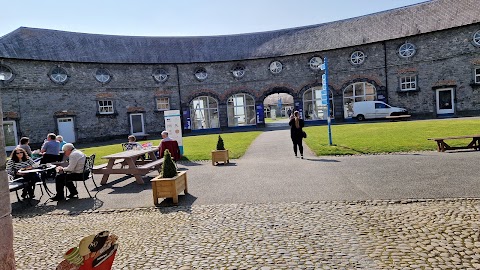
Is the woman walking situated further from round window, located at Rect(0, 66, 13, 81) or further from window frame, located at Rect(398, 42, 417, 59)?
round window, located at Rect(0, 66, 13, 81)

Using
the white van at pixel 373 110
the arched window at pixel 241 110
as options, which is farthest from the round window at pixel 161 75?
the white van at pixel 373 110

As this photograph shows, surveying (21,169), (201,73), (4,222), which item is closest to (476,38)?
(201,73)

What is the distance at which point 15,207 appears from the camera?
766 centimetres

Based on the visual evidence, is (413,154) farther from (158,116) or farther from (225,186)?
(158,116)

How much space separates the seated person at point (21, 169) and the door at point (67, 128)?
18.1 meters

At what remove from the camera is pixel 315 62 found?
29.2 metres

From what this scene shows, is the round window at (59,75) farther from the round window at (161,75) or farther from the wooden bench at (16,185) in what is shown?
the wooden bench at (16,185)

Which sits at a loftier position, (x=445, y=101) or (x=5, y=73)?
(x=5, y=73)

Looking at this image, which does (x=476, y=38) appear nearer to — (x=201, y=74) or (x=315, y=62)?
(x=315, y=62)

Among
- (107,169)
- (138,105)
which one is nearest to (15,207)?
(107,169)

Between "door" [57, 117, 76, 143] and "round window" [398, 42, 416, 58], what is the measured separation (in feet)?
89.6

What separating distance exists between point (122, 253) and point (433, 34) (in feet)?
93.0

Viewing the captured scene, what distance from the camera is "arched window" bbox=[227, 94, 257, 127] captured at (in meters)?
31.5

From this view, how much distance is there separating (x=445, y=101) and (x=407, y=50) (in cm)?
508
